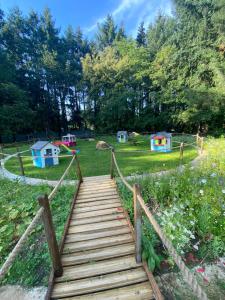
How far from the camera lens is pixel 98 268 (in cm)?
272

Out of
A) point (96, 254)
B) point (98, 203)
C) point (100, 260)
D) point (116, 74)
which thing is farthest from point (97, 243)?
point (116, 74)

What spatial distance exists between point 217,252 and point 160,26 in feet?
98.1

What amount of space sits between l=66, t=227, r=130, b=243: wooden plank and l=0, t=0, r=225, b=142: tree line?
730 inches

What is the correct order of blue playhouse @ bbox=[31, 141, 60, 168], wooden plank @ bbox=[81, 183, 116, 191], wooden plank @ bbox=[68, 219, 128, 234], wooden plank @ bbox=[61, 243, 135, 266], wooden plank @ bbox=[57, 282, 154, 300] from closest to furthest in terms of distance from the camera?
wooden plank @ bbox=[57, 282, 154, 300], wooden plank @ bbox=[61, 243, 135, 266], wooden plank @ bbox=[68, 219, 128, 234], wooden plank @ bbox=[81, 183, 116, 191], blue playhouse @ bbox=[31, 141, 60, 168]

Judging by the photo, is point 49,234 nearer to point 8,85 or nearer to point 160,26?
point 8,85

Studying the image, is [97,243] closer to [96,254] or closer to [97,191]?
[96,254]

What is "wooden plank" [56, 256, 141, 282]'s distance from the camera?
103 inches

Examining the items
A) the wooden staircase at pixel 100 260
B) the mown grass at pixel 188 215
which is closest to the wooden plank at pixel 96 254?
the wooden staircase at pixel 100 260

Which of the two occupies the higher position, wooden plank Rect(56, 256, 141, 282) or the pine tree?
the pine tree

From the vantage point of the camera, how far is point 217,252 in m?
2.98

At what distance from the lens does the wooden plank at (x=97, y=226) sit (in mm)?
3607

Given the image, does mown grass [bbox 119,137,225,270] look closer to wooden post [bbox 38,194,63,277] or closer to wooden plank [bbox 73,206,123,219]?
wooden plank [bbox 73,206,123,219]

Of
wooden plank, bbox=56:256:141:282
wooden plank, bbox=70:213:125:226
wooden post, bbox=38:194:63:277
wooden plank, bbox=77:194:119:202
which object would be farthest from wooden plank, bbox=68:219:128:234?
wooden plank, bbox=77:194:119:202

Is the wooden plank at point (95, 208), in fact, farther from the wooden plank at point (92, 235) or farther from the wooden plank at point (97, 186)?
the wooden plank at point (97, 186)
